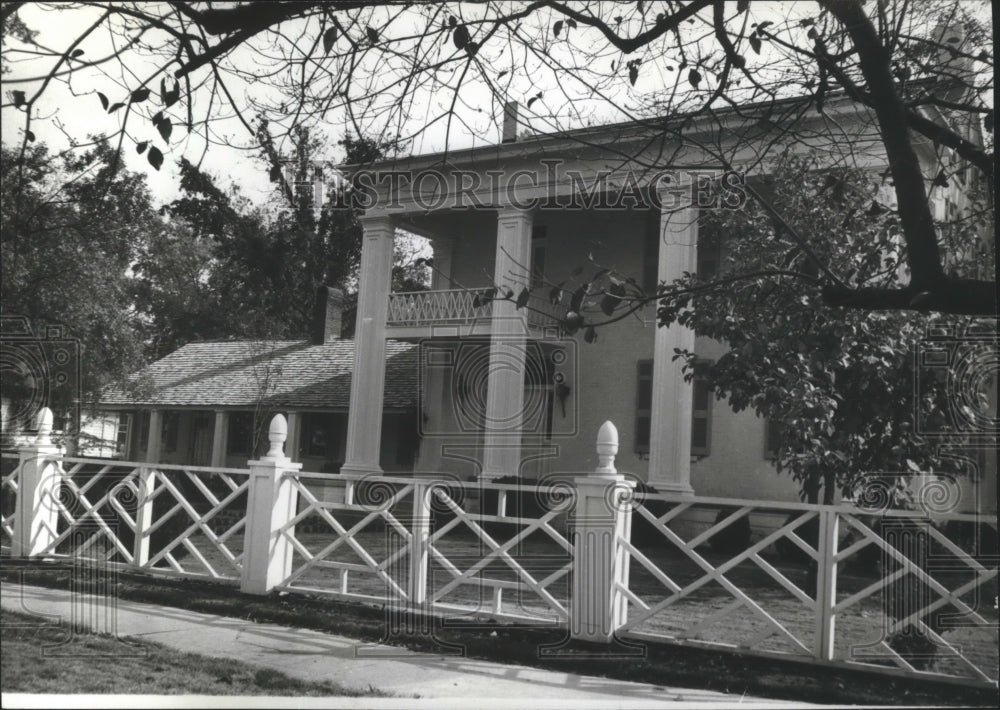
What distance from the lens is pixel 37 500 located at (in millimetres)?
6996

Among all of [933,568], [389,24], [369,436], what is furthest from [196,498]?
[933,568]

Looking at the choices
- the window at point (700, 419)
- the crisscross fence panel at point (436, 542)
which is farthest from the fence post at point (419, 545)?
the window at point (700, 419)

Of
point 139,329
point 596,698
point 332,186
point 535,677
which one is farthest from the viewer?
point 332,186

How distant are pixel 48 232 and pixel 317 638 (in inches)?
104

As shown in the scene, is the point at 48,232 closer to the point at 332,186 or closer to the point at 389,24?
the point at 332,186

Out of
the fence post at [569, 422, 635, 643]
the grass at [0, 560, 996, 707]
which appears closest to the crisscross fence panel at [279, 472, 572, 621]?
the fence post at [569, 422, 635, 643]

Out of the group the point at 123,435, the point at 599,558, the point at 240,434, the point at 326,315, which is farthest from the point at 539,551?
the point at 123,435

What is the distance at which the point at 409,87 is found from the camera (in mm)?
4660

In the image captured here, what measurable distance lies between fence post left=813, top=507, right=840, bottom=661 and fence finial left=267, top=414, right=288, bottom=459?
3.40m

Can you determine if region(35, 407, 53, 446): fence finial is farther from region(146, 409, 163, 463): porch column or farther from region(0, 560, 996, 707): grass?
region(0, 560, 996, 707): grass

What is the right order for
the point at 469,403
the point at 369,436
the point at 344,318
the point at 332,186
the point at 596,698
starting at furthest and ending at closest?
the point at 469,403, the point at 369,436, the point at 344,318, the point at 332,186, the point at 596,698

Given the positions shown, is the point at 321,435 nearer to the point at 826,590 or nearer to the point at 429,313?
the point at 429,313

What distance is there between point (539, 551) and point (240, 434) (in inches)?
93.1

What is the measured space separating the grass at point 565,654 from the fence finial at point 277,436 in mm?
956
